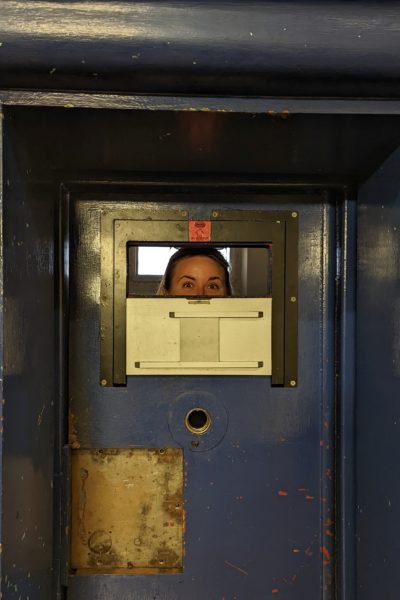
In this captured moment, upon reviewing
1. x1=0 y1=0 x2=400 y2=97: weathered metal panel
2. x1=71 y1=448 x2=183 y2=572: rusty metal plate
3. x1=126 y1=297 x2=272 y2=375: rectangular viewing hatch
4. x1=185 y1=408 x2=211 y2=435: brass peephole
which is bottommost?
x1=71 y1=448 x2=183 y2=572: rusty metal plate

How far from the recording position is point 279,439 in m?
1.29

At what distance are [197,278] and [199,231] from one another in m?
0.15

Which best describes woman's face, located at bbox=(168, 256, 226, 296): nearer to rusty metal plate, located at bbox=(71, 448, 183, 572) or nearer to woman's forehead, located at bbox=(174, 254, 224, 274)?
woman's forehead, located at bbox=(174, 254, 224, 274)

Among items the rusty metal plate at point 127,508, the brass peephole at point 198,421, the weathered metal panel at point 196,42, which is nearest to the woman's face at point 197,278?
the brass peephole at point 198,421

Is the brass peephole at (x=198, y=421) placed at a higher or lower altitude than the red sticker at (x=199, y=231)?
lower

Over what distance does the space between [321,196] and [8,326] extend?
2.81 ft

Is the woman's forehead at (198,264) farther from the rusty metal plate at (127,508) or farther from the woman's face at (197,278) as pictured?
the rusty metal plate at (127,508)

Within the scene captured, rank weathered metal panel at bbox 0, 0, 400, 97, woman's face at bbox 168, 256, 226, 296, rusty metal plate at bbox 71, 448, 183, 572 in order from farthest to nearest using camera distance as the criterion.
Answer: woman's face at bbox 168, 256, 226, 296
rusty metal plate at bbox 71, 448, 183, 572
weathered metal panel at bbox 0, 0, 400, 97

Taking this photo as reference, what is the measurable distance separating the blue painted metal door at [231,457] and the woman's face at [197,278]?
0.55 feet

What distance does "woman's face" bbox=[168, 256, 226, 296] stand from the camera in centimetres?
139

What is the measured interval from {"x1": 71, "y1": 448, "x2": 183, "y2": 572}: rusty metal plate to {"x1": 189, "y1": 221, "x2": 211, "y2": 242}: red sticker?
21.9 inches

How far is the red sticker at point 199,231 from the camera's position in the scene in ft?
4.25

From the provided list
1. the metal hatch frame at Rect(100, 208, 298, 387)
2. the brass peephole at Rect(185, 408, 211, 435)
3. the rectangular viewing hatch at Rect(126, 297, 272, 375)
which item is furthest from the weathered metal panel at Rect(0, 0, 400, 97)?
the brass peephole at Rect(185, 408, 211, 435)

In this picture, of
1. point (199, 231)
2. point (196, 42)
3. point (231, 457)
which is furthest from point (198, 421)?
point (196, 42)
